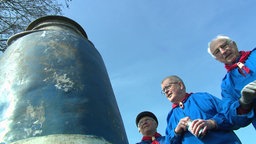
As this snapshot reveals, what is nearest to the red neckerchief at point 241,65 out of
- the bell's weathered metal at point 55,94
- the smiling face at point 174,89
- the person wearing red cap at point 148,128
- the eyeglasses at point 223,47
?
the eyeglasses at point 223,47

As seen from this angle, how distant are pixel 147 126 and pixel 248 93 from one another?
6.57 ft

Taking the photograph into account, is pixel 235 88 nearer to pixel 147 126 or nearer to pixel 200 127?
pixel 200 127

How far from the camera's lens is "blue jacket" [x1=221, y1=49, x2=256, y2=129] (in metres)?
2.73

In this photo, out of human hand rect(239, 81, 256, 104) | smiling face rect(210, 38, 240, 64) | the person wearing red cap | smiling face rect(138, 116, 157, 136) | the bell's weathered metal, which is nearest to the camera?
the bell's weathered metal

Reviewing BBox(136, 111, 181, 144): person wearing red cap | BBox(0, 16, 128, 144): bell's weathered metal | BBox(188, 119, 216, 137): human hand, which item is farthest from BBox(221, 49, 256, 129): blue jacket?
BBox(136, 111, 181, 144): person wearing red cap

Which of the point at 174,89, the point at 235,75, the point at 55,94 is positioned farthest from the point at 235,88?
the point at 55,94

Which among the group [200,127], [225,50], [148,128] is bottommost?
[200,127]

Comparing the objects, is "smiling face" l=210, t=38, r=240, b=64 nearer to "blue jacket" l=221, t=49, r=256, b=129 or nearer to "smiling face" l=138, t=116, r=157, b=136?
"blue jacket" l=221, t=49, r=256, b=129

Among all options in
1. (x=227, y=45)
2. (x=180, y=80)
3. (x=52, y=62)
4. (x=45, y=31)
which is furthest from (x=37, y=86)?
(x=227, y=45)

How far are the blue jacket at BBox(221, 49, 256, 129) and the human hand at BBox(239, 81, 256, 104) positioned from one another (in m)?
0.12

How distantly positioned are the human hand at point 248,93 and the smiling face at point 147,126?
1.84m

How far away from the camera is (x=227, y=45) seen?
3.16 meters

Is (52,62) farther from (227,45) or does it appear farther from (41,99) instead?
(227,45)

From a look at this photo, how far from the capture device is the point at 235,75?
302 centimetres
